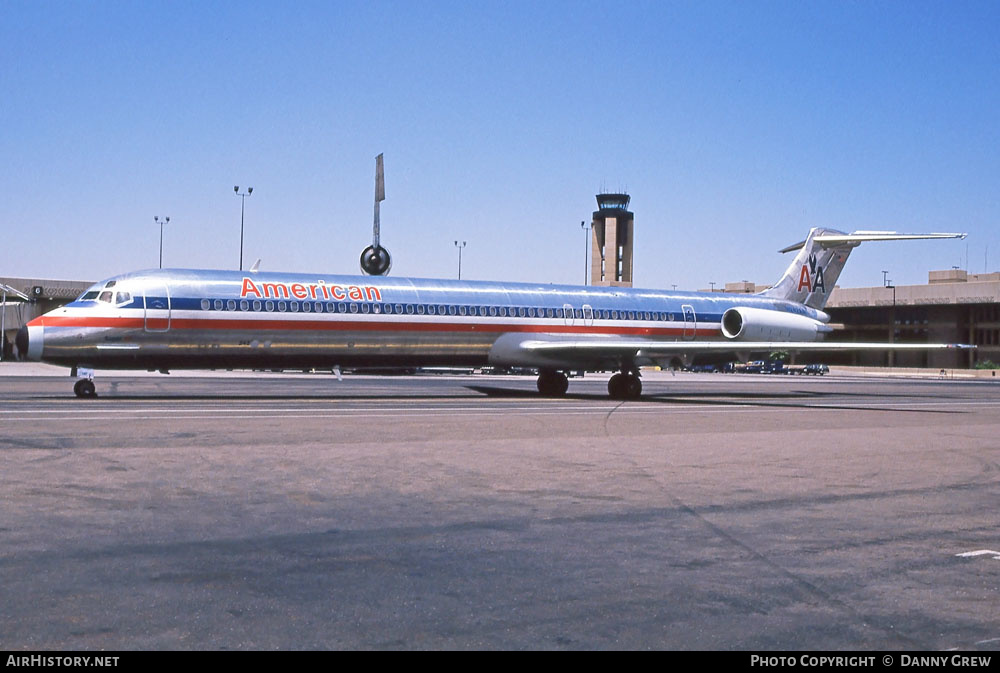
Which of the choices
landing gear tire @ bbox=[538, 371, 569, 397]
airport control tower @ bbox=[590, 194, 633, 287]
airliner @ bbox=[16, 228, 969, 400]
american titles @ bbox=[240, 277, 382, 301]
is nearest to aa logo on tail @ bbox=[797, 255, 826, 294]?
airliner @ bbox=[16, 228, 969, 400]

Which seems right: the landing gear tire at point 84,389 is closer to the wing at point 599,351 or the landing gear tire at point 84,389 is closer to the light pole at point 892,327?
the wing at point 599,351

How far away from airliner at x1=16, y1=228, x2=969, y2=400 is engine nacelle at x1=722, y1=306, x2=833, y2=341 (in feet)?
0.17

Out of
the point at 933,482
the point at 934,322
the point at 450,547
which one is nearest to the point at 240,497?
the point at 450,547

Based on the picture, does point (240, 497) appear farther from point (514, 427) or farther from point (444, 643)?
point (514, 427)

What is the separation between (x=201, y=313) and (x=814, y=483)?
18.1 meters

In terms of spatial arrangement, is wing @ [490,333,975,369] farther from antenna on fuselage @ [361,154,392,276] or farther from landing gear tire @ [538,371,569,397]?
antenna on fuselage @ [361,154,392,276]

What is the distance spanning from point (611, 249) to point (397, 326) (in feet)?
477

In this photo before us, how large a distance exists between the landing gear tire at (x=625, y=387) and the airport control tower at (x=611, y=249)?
5235 inches

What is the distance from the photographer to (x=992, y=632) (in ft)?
17.9

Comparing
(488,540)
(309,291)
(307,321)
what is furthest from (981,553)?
(309,291)

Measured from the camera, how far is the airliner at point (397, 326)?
24828 millimetres

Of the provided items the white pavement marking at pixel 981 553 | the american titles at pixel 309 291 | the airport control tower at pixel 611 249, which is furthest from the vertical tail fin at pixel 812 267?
the airport control tower at pixel 611 249

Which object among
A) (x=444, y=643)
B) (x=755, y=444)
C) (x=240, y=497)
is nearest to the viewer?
(x=444, y=643)

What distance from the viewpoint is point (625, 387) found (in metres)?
31.2
